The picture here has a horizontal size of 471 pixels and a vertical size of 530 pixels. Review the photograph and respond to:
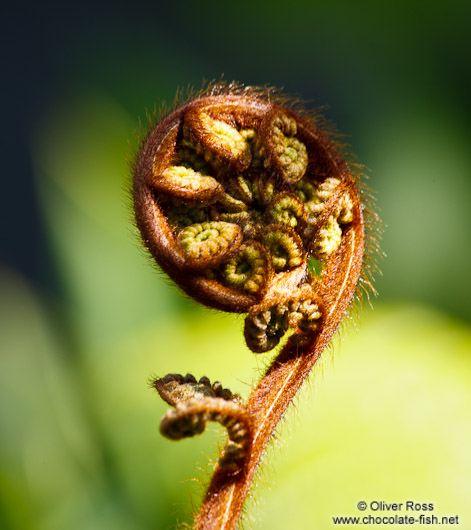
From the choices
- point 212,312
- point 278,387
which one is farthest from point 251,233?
point 212,312

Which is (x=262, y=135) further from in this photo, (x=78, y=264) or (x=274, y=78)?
(x=274, y=78)

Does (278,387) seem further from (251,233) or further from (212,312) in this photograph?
(212,312)

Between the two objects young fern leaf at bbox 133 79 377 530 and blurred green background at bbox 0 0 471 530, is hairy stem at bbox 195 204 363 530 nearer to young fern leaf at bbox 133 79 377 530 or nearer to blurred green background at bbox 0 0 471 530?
young fern leaf at bbox 133 79 377 530

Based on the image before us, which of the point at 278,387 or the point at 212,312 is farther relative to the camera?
the point at 212,312

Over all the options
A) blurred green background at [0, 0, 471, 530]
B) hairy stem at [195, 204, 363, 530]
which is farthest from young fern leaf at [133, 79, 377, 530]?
blurred green background at [0, 0, 471, 530]

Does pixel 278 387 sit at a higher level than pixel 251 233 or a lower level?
lower
